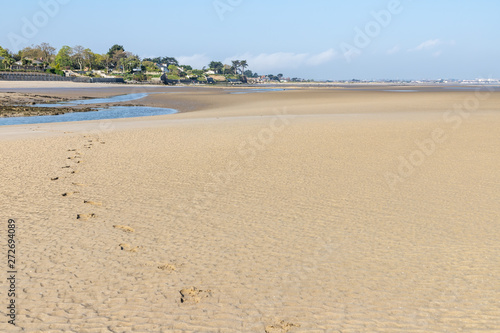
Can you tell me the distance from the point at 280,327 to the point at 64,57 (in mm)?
182019

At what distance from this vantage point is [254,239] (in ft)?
23.6

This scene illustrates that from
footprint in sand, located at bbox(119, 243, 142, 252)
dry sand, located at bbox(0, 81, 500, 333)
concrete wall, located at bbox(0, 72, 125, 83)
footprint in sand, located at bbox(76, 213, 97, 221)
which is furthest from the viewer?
concrete wall, located at bbox(0, 72, 125, 83)

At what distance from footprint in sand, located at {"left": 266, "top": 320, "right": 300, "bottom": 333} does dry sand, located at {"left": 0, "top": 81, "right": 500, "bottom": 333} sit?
0.04 ft

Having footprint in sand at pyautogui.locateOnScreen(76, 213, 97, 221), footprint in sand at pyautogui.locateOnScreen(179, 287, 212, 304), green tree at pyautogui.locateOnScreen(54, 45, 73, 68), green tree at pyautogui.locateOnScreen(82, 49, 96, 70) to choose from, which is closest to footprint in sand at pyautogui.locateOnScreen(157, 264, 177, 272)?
footprint in sand at pyautogui.locateOnScreen(179, 287, 212, 304)

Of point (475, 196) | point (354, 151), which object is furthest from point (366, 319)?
point (354, 151)

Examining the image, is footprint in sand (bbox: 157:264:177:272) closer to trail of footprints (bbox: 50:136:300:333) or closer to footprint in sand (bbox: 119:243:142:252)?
trail of footprints (bbox: 50:136:300:333)

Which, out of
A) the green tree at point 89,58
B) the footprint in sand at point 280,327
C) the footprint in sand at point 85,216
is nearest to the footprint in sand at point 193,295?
the footprint in sand at point 280,327

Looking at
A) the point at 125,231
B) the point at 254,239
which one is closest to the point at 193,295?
the point at 254,239

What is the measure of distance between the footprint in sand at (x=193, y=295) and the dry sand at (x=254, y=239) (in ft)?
0.04

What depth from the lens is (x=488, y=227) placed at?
773cm

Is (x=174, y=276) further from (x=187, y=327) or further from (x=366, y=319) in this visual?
(x=366, y=319)

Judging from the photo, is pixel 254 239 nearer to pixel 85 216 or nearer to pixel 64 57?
pixel 85 216

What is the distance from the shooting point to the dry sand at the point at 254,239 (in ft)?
16.2

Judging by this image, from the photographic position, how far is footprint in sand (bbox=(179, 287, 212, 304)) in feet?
17.1
